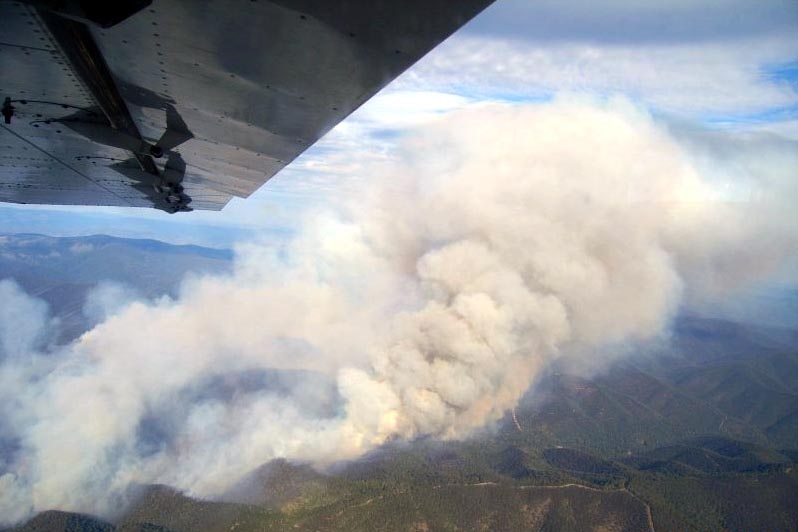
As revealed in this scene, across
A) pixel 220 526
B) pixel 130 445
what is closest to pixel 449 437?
pixel 220 526

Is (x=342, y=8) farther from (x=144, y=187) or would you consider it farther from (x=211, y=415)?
(x=211, y=415)

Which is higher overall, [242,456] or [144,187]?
[144,187]

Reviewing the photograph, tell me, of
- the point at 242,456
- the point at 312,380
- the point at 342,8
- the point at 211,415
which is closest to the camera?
the point at 342,8

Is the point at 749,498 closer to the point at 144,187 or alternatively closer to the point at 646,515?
the point at 646,515

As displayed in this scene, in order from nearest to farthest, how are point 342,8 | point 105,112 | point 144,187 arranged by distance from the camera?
point 342,8 → point 105,112 → point 144,187

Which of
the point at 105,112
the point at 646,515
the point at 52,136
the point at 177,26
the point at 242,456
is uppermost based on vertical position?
the point at 177,26

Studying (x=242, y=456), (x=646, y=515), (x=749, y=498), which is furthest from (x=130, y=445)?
(x=749, y=498)

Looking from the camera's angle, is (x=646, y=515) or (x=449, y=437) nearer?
(x=646, y=515)
